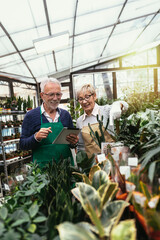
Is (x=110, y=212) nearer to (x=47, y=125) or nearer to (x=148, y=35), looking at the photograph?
(x=47, y=125)

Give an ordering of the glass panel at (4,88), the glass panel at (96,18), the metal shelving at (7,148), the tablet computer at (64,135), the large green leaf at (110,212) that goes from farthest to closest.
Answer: the glass panel at (4,88)
the metal shelving at (7,148)
the glass panel at (96,18)
the tablet computer at (64,135)
the large green leaf at (110,212)

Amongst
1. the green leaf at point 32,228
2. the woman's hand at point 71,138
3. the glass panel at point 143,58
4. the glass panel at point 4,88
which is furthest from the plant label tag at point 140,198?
the glass panel at point 143,58

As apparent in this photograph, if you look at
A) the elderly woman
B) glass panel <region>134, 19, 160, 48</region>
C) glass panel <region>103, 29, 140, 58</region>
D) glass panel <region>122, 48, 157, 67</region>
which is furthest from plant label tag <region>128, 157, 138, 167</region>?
glass panel <region>122, 48, 157, 67</region>

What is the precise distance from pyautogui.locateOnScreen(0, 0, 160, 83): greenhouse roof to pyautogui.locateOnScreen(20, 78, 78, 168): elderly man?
1.83m

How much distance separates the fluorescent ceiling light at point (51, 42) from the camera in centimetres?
371

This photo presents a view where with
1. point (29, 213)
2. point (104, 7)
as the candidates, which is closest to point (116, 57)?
point (104, 7)

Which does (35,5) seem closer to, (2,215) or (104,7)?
(104,7)

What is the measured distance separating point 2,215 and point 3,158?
3.72m

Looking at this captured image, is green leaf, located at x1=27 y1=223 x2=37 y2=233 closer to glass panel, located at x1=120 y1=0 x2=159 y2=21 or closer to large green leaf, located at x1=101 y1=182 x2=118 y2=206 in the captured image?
large green leaf, located at x1=101 y1=182 x2=118 y2=206

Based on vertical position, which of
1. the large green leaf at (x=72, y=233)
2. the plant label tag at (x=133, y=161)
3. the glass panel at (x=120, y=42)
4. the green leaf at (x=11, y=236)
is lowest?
the green leaf at (x=11, y=236)

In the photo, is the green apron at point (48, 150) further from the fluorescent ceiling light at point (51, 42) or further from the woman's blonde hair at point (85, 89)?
the fluorescent ceiling light at point (51, 42)

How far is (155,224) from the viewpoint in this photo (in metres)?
0.49

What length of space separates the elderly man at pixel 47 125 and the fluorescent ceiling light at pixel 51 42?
2.33 meters

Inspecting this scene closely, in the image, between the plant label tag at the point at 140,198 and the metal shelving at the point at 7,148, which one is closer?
the plant label tag at the point at 140,198
